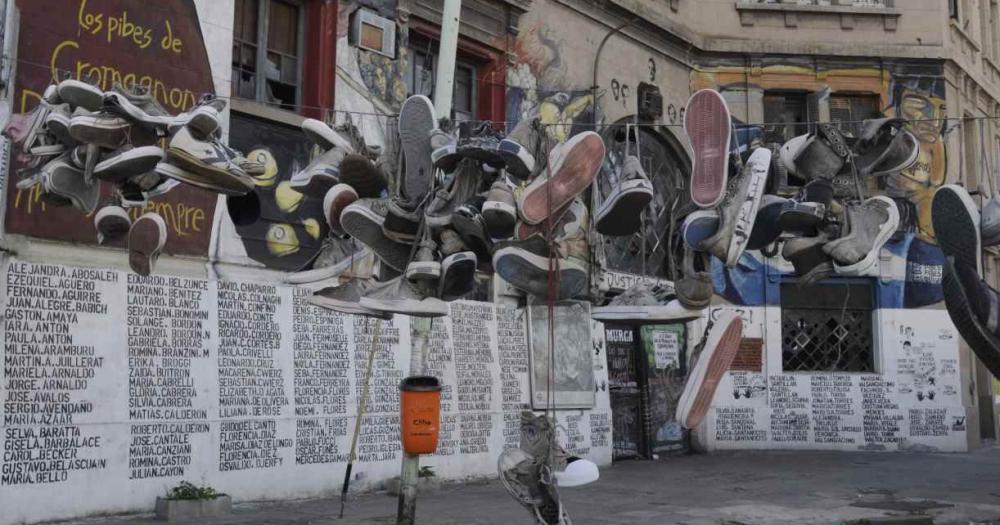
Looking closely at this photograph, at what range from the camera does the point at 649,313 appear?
308 inches

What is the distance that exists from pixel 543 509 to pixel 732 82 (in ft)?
47.9

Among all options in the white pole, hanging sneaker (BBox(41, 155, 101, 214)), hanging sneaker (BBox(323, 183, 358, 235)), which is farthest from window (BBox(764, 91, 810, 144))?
hanging sneaker (BBox(41, 155, 101, 214))

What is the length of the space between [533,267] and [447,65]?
3.18m

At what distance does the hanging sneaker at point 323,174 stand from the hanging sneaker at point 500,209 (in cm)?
135

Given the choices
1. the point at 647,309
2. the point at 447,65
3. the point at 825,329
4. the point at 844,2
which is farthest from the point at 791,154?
the point at 844,2

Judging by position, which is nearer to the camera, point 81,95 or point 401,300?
point 81,95

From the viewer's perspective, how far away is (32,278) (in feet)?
30.8

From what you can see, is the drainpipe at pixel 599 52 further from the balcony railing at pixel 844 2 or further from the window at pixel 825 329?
the window at pixel 825 329

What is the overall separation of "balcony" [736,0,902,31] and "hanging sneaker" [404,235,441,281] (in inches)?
575

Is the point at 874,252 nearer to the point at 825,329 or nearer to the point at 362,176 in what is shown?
the point at 362,176

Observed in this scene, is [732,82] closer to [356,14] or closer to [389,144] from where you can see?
[356,14]

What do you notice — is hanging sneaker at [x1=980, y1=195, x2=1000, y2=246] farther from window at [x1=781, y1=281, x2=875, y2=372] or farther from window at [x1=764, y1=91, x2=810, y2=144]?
window at [x1=764, y1=91, x2=810, y2=144]

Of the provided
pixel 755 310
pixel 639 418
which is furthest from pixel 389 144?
pixel 755 310

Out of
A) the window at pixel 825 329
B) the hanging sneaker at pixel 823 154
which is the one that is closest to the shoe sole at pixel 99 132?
the hanging sneaker at pixel 823 154
